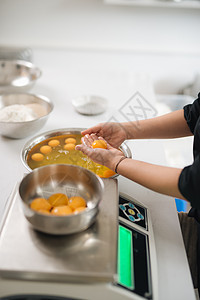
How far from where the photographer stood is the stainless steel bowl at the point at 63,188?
0.76 m

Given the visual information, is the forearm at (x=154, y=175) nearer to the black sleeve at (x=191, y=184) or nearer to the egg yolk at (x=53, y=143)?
the black sleeve at (x=191, y=184)

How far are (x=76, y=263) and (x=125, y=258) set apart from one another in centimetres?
16

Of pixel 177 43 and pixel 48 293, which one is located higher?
pixel 177 43

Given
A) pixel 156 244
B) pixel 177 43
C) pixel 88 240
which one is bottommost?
pixel 156 244

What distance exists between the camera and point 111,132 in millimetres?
1312

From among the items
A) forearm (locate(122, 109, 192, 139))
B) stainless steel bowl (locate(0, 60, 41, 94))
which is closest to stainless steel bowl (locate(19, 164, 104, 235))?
forearm (locate(122, 109, 192, 139))

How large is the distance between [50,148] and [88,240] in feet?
2.00

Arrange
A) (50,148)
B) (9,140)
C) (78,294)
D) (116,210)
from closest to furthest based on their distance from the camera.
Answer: (78,294) → (116,210) → (50,148) → (9,140)

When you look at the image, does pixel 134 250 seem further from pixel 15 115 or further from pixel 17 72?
pixel 17 72

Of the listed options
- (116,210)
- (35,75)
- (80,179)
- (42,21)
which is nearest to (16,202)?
(80,179)

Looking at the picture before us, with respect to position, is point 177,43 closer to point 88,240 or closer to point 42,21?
point 42,21

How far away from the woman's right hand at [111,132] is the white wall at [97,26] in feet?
5.49

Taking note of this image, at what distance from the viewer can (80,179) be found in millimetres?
933

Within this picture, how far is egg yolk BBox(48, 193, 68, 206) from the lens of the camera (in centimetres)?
87
